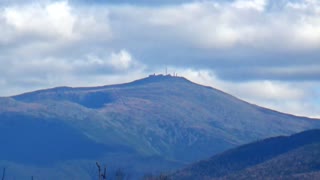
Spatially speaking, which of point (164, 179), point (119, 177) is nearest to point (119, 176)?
point (119, 177)

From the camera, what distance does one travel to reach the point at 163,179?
179625 millimetres

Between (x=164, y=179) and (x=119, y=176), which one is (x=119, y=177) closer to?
(x=119, y=176)

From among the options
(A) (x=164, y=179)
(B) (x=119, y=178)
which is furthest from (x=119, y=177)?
(A) (x=164, y=179)

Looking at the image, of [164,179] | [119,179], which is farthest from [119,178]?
[164,179]

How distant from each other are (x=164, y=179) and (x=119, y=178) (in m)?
11.8

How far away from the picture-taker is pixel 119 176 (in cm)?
18638

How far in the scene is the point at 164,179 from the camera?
6919 inches

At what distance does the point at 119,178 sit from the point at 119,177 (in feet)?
3.30

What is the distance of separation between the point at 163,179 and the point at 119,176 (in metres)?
10.5

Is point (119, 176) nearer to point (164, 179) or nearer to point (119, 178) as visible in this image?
point (119, 178)

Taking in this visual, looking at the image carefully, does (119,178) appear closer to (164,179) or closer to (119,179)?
(119,179)

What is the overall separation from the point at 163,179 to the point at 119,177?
32.2 feet
